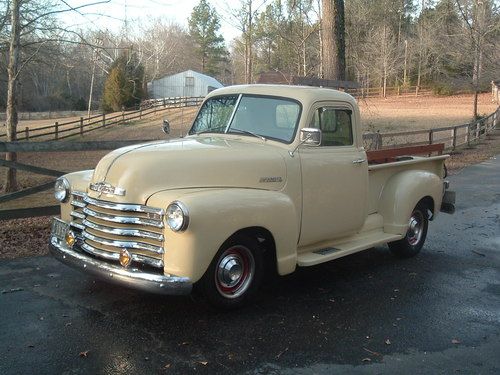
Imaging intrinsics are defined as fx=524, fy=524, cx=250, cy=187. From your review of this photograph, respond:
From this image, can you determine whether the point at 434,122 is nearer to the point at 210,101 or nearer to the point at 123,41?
the point at 123,41

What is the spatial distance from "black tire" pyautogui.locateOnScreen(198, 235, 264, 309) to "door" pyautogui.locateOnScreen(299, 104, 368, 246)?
0.72 metres

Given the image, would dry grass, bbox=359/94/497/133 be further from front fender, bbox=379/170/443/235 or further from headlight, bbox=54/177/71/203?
headlight, bbox=54/177/71/203

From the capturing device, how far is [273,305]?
4832 millimetres

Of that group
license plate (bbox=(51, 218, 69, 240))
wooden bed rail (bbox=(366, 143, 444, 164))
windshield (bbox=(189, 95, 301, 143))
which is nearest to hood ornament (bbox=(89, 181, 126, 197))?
license plate (bbox=(51, 218, 69, 240))

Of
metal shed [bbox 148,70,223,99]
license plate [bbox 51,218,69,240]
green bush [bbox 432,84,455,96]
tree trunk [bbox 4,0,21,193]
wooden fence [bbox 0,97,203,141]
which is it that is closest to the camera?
license plate [bbox 51,218,69,240]

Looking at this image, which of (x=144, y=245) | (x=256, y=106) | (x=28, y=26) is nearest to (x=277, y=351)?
(x=144, y=245)

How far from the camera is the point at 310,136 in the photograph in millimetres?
4941

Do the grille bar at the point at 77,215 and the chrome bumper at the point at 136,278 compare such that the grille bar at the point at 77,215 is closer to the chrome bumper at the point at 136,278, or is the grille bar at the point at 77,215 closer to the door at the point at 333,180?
the chrome bumper at the point at 136,278

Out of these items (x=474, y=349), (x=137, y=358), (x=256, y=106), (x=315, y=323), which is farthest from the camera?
(x=256, y=106)

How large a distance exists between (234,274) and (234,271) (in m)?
0.03

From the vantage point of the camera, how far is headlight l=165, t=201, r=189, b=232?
3.93 metres

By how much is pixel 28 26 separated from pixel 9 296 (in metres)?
11.0

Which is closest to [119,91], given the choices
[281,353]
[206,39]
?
[206,39]

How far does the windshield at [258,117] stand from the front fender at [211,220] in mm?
839
